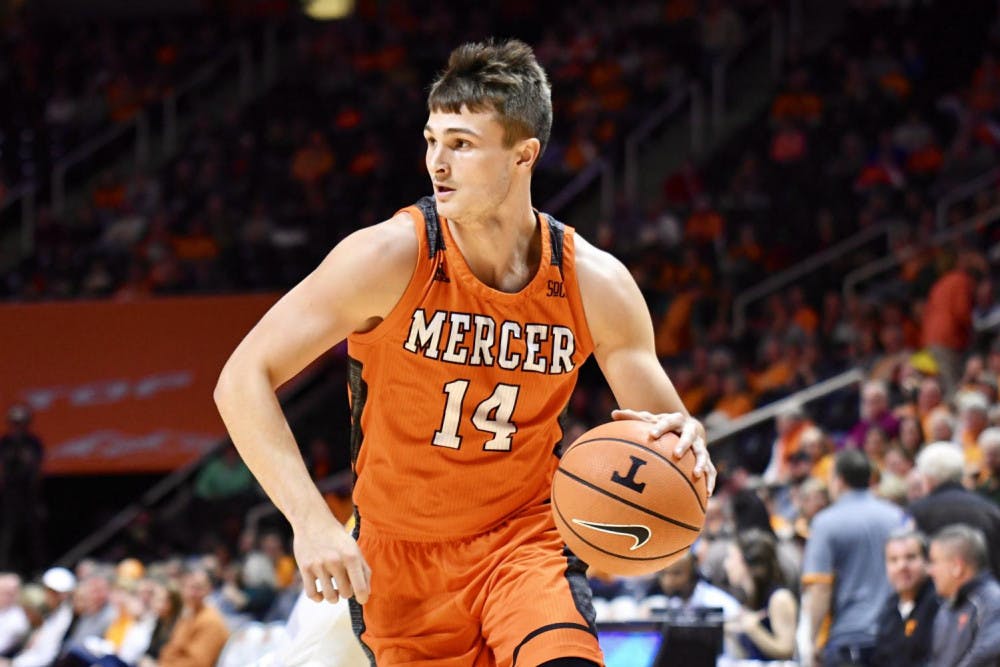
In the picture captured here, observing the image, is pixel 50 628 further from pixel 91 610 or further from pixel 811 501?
pixel 811 501

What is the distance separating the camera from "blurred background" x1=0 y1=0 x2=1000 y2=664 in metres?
12.2

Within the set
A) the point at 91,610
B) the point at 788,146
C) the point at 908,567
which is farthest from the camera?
the point at 788,146

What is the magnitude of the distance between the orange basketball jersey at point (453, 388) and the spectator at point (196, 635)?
6.10 m

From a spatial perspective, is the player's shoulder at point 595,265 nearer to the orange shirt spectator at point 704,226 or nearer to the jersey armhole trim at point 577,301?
the jersey armhole trim at point 577,301

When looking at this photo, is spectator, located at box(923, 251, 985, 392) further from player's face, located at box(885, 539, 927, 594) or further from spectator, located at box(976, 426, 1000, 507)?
player's face, located at box(885, 539, 927, 594)

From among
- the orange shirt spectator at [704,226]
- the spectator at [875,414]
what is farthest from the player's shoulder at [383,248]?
the orange shirt spectator at [704,226]

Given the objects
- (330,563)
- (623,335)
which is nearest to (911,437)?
(623,335)

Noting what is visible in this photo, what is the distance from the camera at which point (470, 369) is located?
3924 mm

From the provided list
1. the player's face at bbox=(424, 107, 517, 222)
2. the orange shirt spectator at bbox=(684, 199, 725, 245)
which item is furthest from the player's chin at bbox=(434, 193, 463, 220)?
the orange shirt spectator at bbox=(684, 199, 725, 245)

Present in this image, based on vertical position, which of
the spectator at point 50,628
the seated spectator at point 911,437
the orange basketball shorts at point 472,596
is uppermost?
the orange basketball shorts at point 472,596

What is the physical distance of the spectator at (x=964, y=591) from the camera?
21.3 ft

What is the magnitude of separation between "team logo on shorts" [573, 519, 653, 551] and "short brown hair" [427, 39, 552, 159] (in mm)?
1014

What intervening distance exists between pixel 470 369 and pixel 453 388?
7cm

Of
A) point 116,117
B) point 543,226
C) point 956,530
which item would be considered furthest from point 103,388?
point 543,226
